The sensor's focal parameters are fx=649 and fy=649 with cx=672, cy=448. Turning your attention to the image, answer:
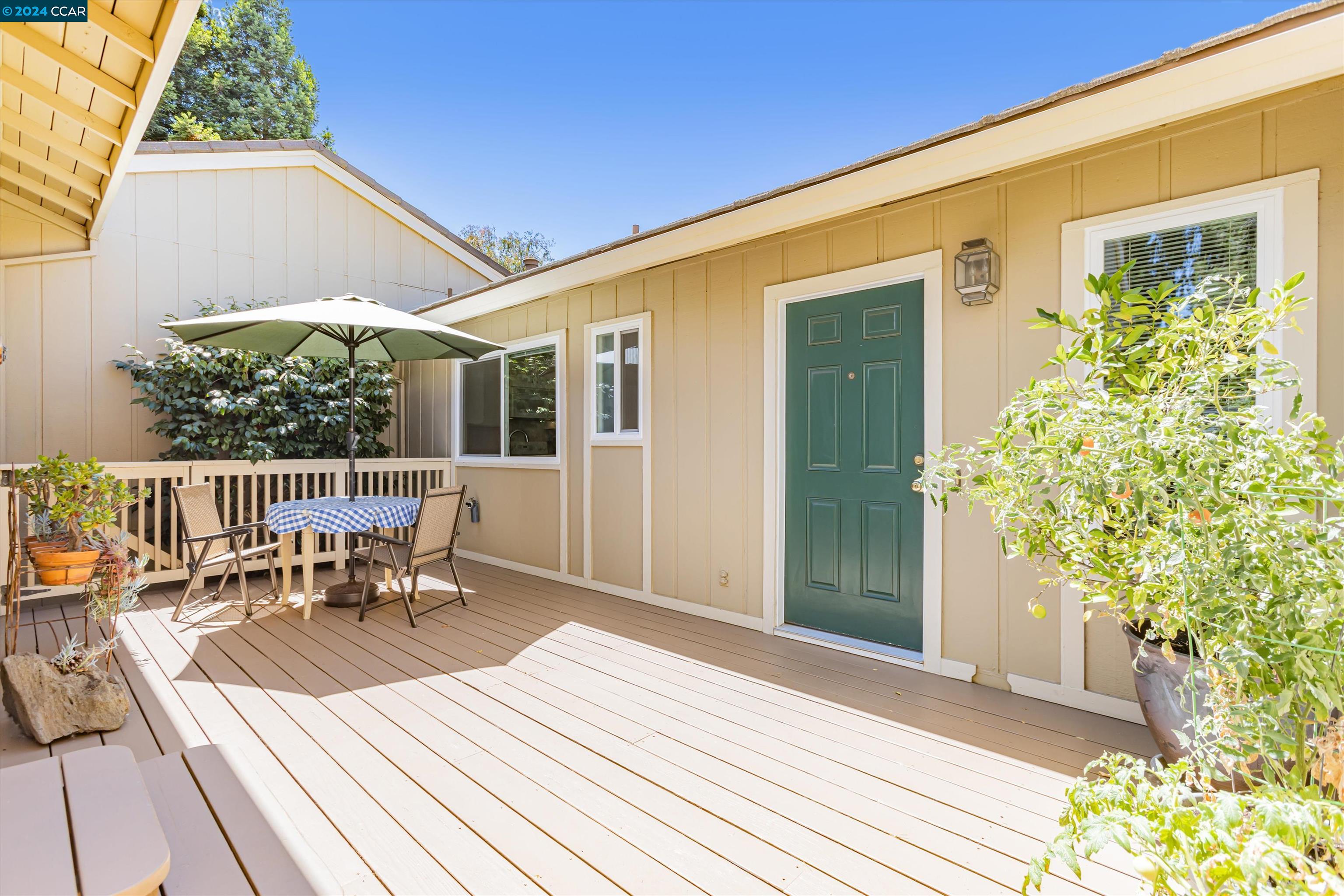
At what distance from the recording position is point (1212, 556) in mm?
1270

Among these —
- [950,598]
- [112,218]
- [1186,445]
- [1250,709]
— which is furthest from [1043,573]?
[112,218]

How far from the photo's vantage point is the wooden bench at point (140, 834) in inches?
42.3

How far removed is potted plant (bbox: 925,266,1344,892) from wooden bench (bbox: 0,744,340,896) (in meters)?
1.51

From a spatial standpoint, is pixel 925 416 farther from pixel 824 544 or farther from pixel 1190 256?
pixel 1190 256

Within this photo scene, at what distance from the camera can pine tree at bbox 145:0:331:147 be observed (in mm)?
15531

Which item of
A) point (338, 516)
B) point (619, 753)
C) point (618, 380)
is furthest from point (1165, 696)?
point (338, 516)

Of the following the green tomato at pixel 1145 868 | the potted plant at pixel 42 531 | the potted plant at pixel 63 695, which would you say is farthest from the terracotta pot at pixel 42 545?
the green tomato at pixel 1145 868

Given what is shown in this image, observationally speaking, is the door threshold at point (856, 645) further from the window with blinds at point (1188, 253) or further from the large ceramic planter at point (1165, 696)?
the window with blinds at point (1188, 253)

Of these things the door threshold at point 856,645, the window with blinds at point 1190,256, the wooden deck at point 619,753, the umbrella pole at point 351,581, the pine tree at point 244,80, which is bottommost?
the wooden deck at point 619,753

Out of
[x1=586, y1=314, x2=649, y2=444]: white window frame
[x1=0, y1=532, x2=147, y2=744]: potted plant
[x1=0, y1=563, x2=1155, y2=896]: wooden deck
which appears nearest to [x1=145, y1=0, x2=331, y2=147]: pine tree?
[x1=586, y1=314, x2=649, y2=444]: white window frame

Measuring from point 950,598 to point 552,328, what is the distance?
12.4ft

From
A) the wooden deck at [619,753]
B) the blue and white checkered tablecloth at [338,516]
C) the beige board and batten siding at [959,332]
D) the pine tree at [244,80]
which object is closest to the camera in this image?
the wooden deck at [619,753]

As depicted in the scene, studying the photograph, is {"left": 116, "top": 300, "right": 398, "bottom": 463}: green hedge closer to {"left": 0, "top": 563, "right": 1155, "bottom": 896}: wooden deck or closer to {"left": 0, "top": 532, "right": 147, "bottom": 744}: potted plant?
{"left": 0, "top": 563, "right": 1155, "bottom": 896}: wooden deck

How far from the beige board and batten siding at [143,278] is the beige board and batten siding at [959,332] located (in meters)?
3.28
